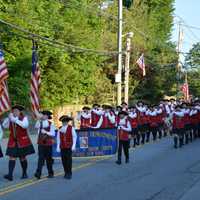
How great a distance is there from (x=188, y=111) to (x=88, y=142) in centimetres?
936

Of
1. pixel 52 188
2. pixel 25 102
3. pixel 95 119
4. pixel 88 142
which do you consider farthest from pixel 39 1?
pixel 52 188

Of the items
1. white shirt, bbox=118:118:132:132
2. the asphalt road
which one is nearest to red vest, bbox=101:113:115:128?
the asphalt road

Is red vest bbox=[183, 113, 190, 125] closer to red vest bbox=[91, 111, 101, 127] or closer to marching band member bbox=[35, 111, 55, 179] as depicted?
red vest bbox=[91, 111, 101, 127]

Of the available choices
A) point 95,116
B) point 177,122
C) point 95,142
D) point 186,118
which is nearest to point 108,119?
point 95,116

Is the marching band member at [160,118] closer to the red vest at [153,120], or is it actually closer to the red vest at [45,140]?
the red vest at [153,120]

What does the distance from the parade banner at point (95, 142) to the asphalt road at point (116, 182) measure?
266mm

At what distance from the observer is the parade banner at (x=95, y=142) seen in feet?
64.8

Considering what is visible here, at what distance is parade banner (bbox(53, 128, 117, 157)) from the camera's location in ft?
64.8

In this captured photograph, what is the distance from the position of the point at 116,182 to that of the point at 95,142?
5344 millimetres

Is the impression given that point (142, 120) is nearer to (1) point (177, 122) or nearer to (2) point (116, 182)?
(1) point (177, 122)

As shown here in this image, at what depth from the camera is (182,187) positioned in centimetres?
1391

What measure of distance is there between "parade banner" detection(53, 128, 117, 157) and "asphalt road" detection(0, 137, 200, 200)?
266mm

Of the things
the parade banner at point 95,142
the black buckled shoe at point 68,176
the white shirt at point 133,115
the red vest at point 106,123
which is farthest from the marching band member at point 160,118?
the black buckled shoe at point 68,176

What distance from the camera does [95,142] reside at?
20.0 metres
